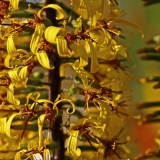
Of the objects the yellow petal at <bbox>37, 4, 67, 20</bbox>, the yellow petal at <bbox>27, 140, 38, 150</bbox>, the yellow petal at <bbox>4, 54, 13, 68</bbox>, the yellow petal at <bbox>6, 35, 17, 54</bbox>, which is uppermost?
the yellow petal at <bbox>37, 4, 67, 20</bbox>

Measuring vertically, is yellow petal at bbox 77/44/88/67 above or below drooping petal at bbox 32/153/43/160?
above

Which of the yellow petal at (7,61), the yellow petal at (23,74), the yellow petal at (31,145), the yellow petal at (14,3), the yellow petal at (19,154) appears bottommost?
the yellow petal at (19,154)

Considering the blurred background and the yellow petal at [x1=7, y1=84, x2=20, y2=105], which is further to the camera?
the blurred background

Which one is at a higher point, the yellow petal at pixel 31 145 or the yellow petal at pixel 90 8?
the yellow petal at pixel 90 8

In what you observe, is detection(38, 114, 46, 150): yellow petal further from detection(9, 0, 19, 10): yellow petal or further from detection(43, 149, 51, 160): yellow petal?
detection(9, 0, 19, 10): yellow petal

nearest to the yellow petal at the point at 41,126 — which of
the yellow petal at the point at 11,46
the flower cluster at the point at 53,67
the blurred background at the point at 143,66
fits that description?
the flower cluster at the point at 53,67

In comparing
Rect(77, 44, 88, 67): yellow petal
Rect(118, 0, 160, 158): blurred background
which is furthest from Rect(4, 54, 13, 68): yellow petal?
Rect(118, 0, 160, 158): blurred background

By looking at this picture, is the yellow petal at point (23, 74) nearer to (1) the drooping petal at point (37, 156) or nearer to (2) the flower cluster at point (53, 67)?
(2) the flower cluster at point (53, 67)
